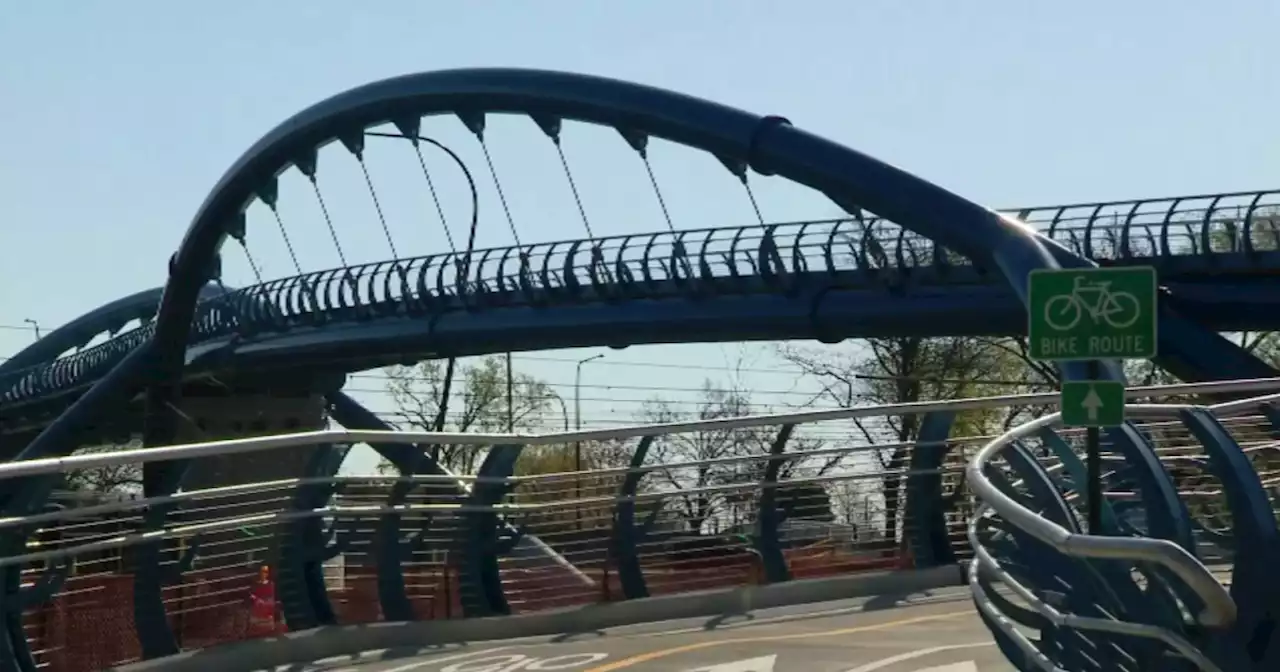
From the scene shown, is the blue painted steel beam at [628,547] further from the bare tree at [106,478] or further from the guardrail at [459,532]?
the bare tree at [106,478]

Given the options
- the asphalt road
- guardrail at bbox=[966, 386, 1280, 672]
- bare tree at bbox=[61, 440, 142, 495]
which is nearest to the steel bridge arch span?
bare tree at bbox=[61, 440, 142, 495]

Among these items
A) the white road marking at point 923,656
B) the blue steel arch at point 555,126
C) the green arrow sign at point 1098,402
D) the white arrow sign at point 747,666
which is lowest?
the white road marking at point 923,656

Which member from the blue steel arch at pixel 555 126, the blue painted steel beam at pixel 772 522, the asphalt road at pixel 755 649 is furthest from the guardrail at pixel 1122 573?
the blue steel arch at pixel 555 126

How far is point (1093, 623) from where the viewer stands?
7.97 meters

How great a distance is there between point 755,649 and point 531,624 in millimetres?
2751

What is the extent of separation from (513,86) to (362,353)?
41.4ft

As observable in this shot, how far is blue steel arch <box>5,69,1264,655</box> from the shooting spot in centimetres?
3993

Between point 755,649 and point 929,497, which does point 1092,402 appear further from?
point 929,497

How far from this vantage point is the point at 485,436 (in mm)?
14836

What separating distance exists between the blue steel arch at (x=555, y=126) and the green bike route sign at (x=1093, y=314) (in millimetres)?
16487

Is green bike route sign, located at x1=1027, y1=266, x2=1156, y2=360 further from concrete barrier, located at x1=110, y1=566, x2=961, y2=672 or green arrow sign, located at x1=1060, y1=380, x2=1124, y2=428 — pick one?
concrete barrier, located at x1=110, y1=566, x2=961, y2=672

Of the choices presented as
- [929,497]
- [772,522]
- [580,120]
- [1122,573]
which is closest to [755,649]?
[772,522]

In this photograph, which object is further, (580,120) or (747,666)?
(580,120)

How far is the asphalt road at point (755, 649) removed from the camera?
490 inches
